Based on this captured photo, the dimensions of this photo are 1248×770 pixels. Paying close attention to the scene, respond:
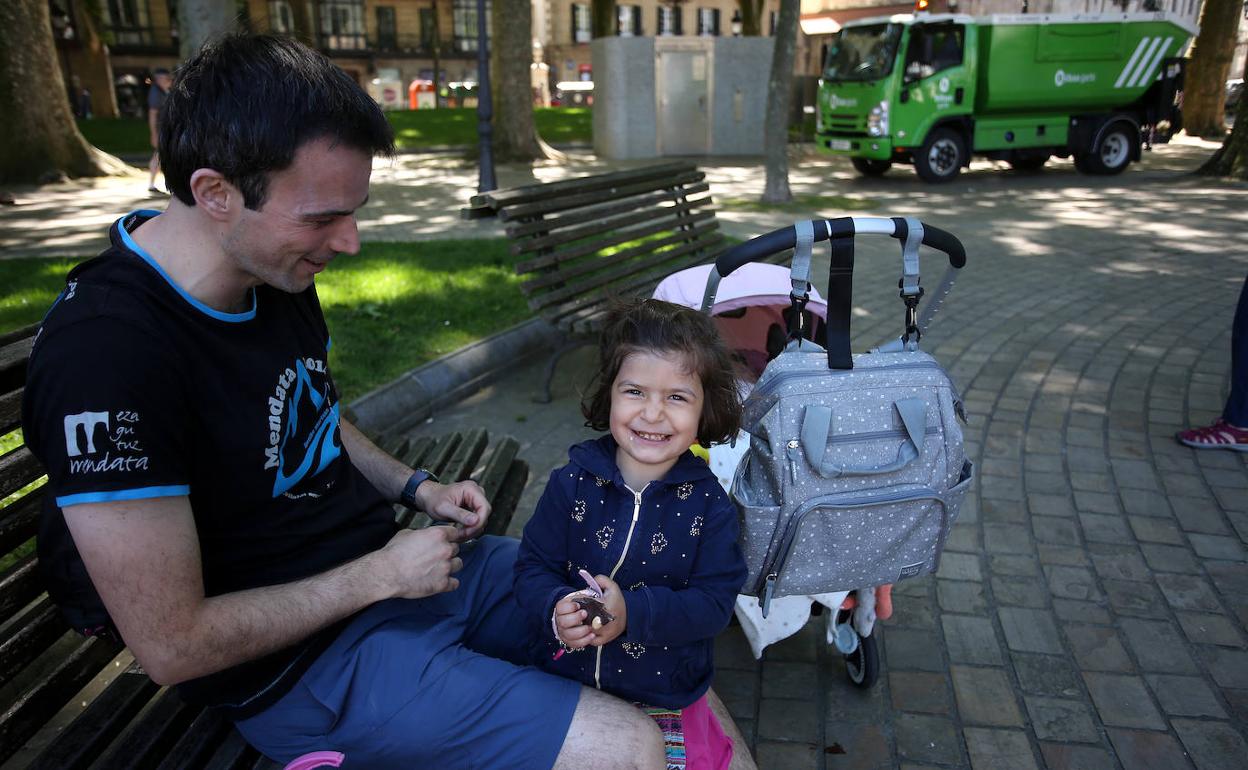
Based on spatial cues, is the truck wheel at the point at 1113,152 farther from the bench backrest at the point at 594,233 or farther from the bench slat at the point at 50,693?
the bench slat at the point at 50,693

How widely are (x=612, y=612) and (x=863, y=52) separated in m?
15.5

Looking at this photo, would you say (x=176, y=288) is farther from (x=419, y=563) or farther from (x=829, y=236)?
(x=829, y=236)

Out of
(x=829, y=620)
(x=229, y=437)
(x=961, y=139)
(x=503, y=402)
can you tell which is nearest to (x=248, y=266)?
(x=229, y=437)

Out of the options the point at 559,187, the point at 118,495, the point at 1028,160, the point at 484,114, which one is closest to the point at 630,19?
the point at 1028,160

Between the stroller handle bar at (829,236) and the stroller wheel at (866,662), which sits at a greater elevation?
the stroller handle bar at (829,236)

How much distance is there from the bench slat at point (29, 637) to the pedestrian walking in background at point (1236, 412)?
4.81 m

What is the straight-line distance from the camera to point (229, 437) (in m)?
1.70

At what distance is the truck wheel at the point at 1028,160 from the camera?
1610 cm

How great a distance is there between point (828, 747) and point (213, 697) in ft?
5.58

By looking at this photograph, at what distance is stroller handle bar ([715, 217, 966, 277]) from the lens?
214 cm

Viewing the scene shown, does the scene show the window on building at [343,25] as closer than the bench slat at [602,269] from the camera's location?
No

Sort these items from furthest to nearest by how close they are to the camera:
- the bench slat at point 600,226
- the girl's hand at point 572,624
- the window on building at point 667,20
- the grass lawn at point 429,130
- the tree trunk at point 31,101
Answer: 1. the window on building at point 667,20
2. the grass lawn at point 429,130
3. the tree trunk at point 31,101
4. the bench slat at point 600,226
5. the girl's hand at point 572,624

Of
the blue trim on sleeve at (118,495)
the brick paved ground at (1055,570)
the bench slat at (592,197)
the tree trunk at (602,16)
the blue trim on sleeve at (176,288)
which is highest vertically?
the tree trunk at (602,16)

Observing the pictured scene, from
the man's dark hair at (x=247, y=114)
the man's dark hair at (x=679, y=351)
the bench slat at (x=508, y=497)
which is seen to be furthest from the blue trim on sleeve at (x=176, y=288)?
the bench slat at (x=508, y=497)
